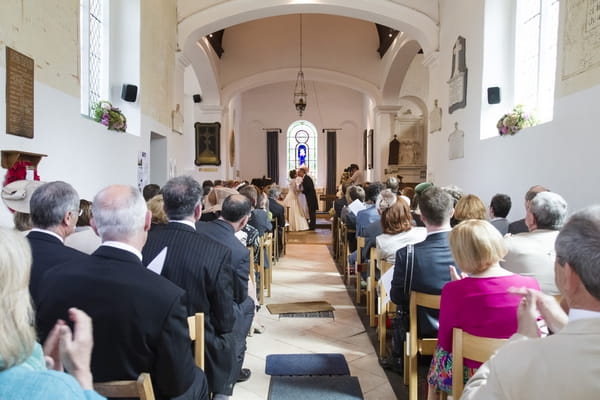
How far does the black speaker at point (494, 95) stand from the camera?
620 centimetres

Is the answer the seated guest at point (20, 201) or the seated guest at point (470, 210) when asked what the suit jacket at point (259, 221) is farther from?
the seated guest at point (20, 201)

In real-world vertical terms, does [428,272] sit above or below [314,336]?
above

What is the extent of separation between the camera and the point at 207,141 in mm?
12938

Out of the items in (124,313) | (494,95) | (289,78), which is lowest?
(124,313)

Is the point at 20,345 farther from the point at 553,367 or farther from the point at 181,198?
the point at 181,198

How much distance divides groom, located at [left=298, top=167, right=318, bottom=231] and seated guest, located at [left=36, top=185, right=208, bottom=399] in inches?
436

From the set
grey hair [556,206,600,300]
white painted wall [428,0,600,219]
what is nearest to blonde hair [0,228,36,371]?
grey hair [556,206,600,300]

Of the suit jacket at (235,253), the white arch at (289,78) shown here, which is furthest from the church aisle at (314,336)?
the white arch at (289,78)

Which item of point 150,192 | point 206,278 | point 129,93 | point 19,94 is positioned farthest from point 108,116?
point 206,278

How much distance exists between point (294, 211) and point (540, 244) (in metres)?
10.5

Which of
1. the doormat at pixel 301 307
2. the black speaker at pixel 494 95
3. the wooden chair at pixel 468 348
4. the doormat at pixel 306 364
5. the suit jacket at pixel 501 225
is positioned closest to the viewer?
the wooden chair at pixel 468 348

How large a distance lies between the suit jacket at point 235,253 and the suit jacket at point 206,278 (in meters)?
0.54

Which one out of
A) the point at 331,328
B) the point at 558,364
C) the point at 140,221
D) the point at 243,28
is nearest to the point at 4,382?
the point at 140,221

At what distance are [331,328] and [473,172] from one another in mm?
3439
